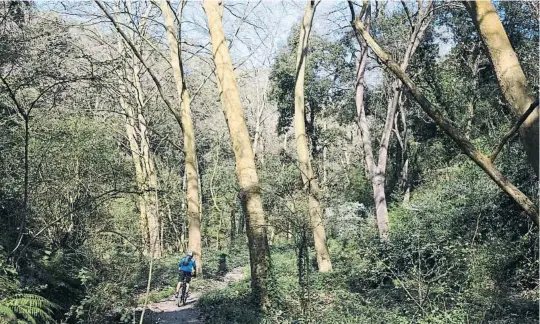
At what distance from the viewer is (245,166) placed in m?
9.95

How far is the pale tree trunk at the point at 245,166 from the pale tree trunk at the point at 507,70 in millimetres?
6008

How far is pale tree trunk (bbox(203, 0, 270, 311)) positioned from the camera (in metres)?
9.62

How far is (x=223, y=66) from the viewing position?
10555 mm

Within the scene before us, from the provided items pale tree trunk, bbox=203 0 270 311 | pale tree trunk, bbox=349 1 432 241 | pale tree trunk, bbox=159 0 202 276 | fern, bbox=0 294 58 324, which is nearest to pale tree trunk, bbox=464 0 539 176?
fern, bbox=0 294 58 324

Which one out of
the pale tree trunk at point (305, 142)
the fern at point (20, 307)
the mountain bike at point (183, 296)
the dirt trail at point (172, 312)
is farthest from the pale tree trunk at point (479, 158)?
the pale tree trunk at point (305, 142)

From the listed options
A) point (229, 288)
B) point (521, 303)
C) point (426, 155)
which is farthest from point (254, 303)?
point (426, 155)

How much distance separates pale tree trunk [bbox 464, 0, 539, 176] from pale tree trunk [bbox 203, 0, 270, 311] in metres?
6.01

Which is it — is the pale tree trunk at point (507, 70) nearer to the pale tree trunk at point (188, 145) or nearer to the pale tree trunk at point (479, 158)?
the pale tree trunk at point (479, 158)

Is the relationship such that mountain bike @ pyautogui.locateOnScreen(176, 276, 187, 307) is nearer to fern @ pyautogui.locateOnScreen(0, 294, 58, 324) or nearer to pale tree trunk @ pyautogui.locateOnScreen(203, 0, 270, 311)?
pale tree trunk @ pyautogui.locateOnScreen(203, 0, 270, 311)

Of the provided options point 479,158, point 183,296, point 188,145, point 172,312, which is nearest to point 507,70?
point 479,158

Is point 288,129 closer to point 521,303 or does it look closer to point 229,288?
point 229,288

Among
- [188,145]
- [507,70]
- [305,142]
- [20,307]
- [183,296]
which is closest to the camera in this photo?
[507,70]

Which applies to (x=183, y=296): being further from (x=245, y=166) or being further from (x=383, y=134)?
(x=383, y=134)

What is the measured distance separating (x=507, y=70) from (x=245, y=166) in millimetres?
6406
